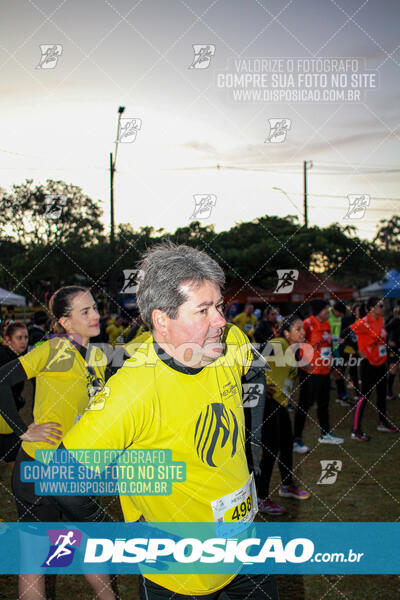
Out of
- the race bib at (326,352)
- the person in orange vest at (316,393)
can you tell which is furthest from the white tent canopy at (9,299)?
the person in orange vest at (316,393)

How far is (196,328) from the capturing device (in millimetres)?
1921

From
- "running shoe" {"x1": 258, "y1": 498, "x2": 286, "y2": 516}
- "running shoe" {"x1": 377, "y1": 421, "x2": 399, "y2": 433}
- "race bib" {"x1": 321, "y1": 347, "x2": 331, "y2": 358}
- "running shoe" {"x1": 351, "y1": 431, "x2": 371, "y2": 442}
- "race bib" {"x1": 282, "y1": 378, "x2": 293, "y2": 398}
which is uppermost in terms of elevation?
"race bib" {"x1": 321, "y1": 347, "x2": 331, "y2": 358}

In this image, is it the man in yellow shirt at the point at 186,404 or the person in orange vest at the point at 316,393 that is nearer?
the man in yellow shirt at the point at 186,404

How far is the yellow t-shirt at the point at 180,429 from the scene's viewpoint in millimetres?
1733

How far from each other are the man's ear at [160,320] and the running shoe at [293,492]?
14.2 feet

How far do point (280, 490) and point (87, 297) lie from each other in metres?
3.50

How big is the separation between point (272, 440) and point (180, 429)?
3587mm

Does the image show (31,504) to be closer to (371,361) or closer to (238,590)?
(238,590)

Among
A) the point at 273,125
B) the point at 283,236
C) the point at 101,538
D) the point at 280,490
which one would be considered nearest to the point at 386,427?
the point at 280,490

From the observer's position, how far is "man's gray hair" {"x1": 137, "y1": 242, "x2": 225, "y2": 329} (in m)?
1.92

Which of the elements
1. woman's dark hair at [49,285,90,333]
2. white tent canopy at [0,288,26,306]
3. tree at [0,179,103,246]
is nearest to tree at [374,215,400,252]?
tree at [0,179,103,246]

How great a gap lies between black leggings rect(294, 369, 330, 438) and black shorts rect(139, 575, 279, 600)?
513 cm

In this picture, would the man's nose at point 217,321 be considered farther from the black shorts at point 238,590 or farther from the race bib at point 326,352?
the race bib at point 326,352

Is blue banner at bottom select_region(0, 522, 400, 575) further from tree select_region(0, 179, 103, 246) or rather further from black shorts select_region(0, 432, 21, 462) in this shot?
tree select_region(0, 179, 103, 246)
